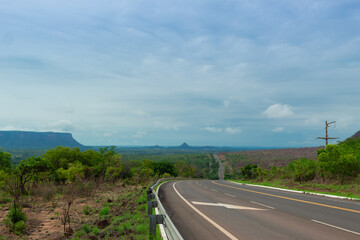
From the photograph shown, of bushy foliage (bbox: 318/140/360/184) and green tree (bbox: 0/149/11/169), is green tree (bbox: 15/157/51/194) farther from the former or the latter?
bushy foliage (bbox: 318/140/360/184)

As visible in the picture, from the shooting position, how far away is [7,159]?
4203 cm

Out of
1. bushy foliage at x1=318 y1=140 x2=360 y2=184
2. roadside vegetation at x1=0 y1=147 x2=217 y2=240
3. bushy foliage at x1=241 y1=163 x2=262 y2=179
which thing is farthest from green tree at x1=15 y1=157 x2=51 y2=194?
bushy foliage at x1=241 y1=163 x2=262 y2=179

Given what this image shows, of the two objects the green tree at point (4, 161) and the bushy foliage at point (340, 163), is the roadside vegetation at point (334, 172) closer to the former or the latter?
the bushy foliage at point (340, 163)

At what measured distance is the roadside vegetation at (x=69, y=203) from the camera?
12.7 meters

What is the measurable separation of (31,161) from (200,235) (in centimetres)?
2323

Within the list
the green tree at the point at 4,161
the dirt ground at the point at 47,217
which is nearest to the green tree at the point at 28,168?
the dirt ground at the point at 47,217

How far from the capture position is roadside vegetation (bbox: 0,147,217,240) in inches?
502

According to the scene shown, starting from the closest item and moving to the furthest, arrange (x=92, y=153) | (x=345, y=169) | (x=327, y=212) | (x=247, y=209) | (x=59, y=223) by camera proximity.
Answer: (x=327, y=212), (x=247, y=209), (x=59, y=223), (x=345, y=169), (x=92, y=153)

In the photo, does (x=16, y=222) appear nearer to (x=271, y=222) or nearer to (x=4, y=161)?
(x=271, y=222)

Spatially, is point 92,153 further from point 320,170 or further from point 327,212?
point 327,212

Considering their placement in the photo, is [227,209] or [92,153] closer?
[227,209]

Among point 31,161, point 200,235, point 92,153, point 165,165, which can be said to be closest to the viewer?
point 200,235

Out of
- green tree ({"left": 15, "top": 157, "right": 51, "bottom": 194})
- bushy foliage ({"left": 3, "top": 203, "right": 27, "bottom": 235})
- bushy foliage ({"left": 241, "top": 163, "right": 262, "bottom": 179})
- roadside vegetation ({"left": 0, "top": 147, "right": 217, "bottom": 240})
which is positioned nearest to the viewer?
roadside vegetation ({"left": 0, "top": 147, "right": 217, "bottom": 240})

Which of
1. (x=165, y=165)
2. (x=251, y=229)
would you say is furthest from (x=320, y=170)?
(x=165, y=165)
